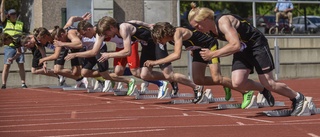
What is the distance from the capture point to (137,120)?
1138 centimetres

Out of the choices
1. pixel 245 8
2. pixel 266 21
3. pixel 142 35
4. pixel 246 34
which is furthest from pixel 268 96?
pixel 245 8

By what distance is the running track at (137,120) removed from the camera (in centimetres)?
972

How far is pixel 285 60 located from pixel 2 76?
8.04 metres

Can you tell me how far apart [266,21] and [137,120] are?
14.0 metres

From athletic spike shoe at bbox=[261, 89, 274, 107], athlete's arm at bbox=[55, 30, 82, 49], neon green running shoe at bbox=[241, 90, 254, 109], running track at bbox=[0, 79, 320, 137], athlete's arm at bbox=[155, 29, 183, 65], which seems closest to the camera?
running track at bbox=[0, 79, 320, 137]

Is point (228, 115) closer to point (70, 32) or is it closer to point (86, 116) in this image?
point (86, 116)

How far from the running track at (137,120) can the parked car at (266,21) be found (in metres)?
8.24

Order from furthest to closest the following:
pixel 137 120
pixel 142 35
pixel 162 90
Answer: pixel 162 90 < pixel 142 35 < pixel 137 120

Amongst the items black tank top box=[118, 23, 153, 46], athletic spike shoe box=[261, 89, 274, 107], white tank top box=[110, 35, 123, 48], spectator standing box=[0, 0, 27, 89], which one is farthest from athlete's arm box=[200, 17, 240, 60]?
spectator standing box=[0, 0, 27, 89]

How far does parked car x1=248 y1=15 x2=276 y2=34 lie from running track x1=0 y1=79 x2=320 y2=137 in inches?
324

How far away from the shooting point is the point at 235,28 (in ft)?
36.9

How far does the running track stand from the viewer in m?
9.72

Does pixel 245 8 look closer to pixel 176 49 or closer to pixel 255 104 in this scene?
pixel 176 49

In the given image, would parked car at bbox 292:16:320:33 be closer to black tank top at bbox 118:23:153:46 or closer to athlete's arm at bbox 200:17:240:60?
black tank top at bbox 118:23:153:46
